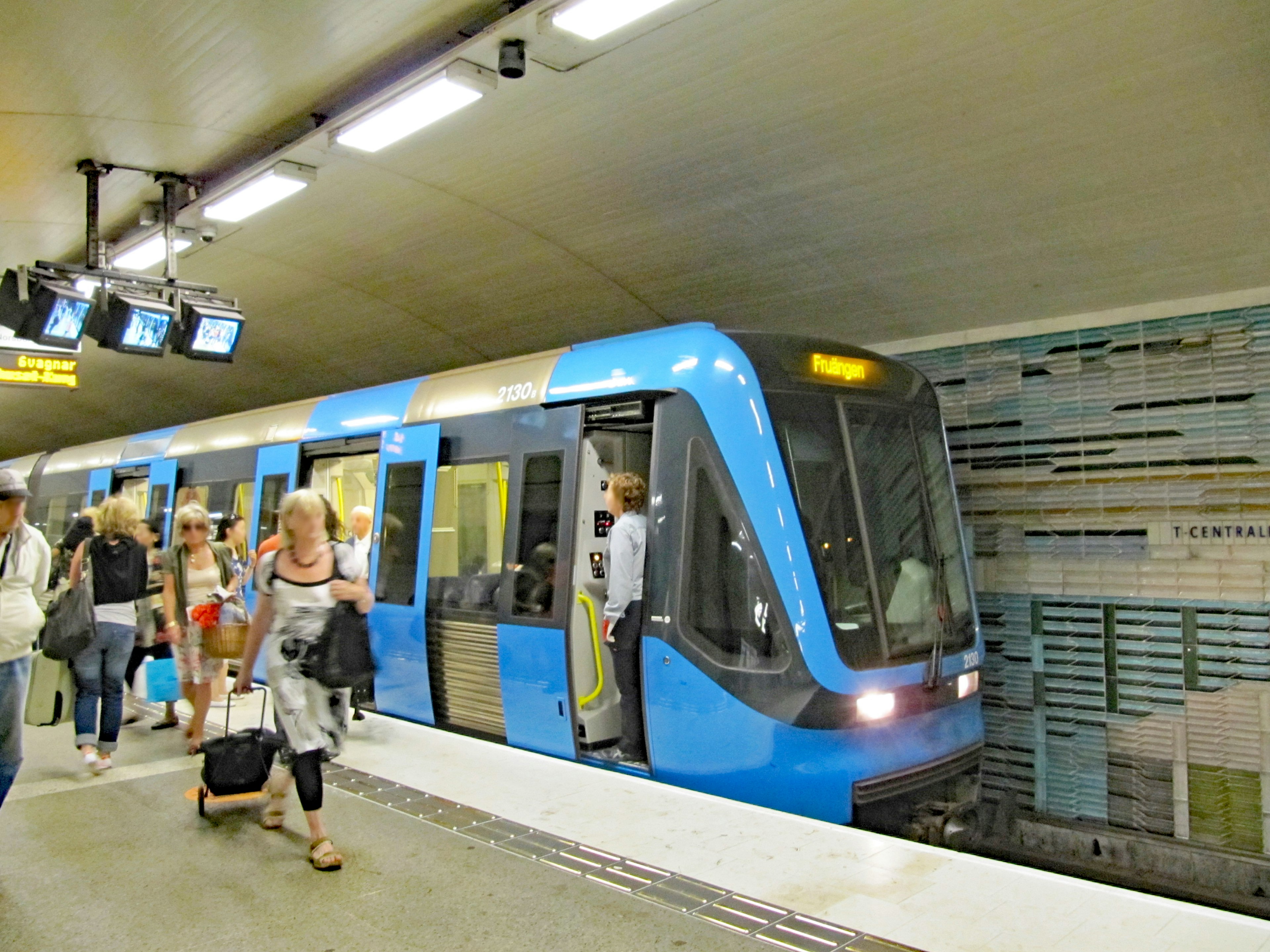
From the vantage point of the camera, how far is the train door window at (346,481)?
9297 millimetres

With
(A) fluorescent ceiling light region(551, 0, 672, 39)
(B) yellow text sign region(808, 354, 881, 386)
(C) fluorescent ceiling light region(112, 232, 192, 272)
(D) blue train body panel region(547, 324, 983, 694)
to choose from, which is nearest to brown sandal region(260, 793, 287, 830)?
(D) blue train body panel region(547, 324, 983, 694)

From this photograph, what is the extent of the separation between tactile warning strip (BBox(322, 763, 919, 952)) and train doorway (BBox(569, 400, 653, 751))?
1375 millimetres

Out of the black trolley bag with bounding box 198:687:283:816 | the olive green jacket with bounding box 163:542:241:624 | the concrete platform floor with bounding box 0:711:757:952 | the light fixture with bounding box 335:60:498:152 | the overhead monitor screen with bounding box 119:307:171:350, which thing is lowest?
the concrete platform floor with bounding box 0:711:757:952

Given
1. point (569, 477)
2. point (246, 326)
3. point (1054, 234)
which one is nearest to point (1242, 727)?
point (1054, 234)

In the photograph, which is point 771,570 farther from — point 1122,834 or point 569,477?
point 1122,834

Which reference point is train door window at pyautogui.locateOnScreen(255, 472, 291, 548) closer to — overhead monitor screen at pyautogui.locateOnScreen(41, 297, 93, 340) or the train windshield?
overhead monitor screen at pyautogui.locateOnScreen(41, 297, 93, 340)

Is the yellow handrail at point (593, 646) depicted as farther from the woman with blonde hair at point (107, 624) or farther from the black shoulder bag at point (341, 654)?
the woman with blonde hair at point (107, 624)

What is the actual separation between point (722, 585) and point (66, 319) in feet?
21.0

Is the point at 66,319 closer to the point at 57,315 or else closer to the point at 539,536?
the point at 57,315

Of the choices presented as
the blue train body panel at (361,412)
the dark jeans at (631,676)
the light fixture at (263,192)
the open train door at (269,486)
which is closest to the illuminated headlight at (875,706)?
the dark jeans at (631,676)

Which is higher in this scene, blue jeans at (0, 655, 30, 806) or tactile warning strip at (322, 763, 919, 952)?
blue jeans at (0, 655, 30, 806)

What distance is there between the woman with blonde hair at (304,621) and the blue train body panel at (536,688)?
1.85 m

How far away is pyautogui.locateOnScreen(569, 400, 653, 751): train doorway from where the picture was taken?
20.2 feet

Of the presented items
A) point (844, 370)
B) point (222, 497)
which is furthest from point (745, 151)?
point (222, 497)
